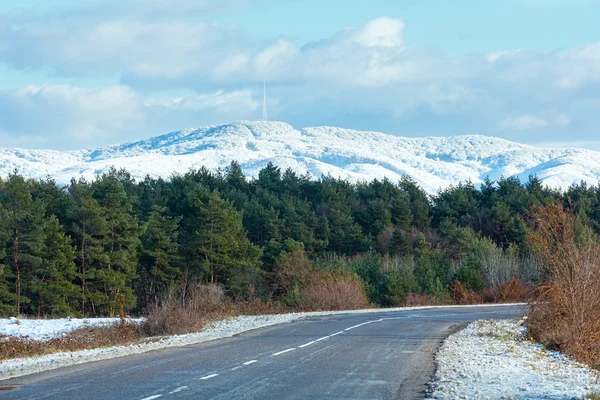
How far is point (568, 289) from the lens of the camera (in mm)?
19406

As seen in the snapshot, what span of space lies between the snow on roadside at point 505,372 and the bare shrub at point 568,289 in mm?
734

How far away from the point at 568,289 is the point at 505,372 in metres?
6.08

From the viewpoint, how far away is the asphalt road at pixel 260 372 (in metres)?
11.6

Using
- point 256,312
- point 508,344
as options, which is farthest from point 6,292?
point 508,344

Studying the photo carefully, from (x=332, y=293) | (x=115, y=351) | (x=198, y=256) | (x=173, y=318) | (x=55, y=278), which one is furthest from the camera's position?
(x=198, y=256)

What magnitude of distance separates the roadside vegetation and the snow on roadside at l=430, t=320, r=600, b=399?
1.85 meters

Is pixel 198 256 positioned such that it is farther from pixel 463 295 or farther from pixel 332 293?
pixel 463 295

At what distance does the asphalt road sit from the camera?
11.6m

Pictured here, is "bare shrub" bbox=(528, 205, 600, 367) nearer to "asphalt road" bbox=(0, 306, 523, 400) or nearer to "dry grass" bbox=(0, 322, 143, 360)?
"asphalt road" bbox=(0, 306, 523, 400)

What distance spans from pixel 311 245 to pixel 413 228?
15548 mm

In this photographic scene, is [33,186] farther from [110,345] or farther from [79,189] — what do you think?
[110,345]

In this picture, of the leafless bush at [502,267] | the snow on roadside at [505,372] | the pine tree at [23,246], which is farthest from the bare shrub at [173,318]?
the leafless bush at [502,267]

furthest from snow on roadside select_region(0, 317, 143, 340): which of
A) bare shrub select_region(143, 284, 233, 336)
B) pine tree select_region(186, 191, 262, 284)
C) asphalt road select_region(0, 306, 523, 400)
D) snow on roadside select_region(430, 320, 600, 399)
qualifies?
pine tree select_region(186, 191, 262, 284)

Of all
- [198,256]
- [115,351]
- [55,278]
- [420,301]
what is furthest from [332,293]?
[115,351]
